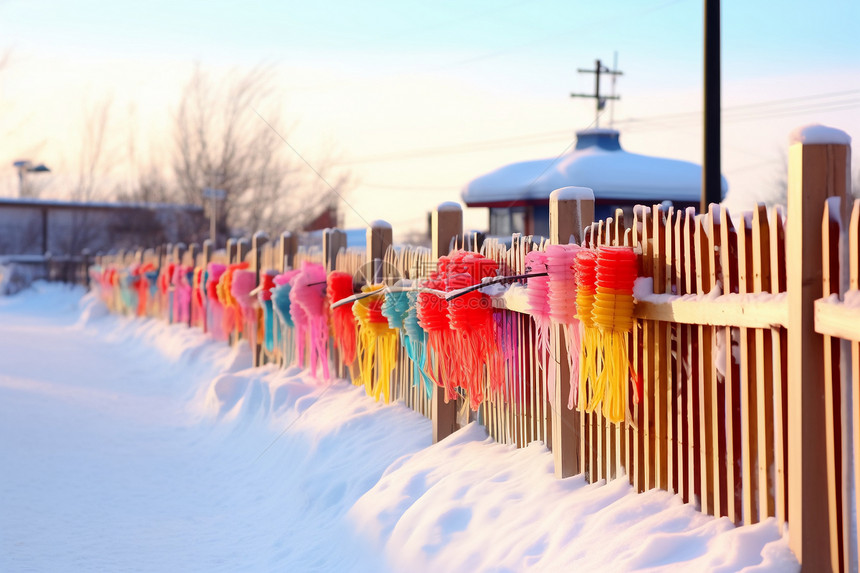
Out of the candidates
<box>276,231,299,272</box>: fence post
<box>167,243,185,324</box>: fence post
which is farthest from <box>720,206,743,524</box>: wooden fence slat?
<box>167,243,185,324</box>: fence post

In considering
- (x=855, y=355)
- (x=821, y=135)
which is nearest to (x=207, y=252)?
A: (x=821, y=135)

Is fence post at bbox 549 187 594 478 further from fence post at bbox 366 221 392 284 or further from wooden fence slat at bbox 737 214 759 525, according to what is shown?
fence post at bbox 366 221 392 284

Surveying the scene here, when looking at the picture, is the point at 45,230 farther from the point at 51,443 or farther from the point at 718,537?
the point at 718,537

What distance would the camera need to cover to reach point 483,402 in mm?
6293

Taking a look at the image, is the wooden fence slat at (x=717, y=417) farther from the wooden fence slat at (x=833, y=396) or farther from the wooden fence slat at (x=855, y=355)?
the wooden fence slat at (x=855, y=355)

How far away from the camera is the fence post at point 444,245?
6453 millimetres

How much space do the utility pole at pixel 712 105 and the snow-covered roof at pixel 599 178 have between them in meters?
8.49

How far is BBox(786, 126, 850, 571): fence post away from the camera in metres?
3.05

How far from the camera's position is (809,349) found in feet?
10.0

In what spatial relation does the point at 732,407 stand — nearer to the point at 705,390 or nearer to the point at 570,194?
the point at 705,390

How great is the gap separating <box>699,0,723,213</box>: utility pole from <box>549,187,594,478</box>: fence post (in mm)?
6114

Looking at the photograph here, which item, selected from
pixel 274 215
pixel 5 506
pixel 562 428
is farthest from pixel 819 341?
pixel 274 215

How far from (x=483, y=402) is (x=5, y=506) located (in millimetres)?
3359

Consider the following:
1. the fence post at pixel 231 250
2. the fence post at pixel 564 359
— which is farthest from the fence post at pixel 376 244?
the fence post at pixel 231 250
